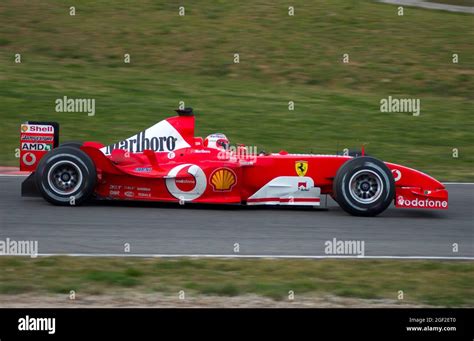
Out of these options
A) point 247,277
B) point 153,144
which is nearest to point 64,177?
point 153,144

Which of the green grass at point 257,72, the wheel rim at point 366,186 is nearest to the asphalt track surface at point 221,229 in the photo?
the wheel rim at point 366,186

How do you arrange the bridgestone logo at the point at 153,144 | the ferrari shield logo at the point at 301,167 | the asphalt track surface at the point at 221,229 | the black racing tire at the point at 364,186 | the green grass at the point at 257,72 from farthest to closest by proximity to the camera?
the green grass at the point at 257,72 < the bridgestone logo at the point at 153,144 < the ferrari shield logo at the point at 301,167 < the black racing tire at the point at 364,186 < the asphalt track surface at the point at 221,229

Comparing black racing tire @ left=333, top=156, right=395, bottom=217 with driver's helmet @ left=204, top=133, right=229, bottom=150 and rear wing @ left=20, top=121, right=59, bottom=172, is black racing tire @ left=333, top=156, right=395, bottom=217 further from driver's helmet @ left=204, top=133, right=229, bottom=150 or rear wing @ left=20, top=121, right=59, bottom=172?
rear wing @ left=20, top=121, right=59, bottom=172

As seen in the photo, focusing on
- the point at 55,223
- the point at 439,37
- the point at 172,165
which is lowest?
the point at 55,223

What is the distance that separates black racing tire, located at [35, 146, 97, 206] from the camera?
1105cm

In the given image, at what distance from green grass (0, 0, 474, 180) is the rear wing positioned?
4.06 metres

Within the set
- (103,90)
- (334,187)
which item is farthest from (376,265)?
(103,90)

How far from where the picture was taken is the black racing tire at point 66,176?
1105 cm

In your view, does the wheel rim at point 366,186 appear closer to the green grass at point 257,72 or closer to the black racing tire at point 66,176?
the black racing tire at point 66,176

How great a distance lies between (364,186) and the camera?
36.7 ft

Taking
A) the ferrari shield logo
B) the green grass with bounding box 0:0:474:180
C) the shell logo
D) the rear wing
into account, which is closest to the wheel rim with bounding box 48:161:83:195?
the rear wing

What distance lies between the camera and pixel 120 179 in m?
11.2
